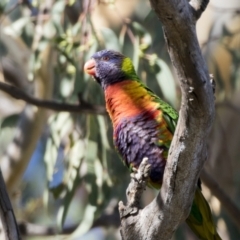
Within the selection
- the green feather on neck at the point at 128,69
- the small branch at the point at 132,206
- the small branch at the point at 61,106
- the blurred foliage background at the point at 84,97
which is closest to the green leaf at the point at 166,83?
the blurred foliage background at the point at 84,97

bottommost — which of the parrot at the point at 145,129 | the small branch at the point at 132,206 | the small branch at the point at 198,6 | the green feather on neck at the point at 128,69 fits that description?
the parrot at the point at 145,129

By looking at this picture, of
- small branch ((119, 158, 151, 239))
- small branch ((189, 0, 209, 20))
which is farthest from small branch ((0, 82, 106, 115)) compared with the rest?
small branch ((189, 0, 209, 20))

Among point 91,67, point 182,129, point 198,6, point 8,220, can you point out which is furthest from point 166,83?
Result: point 198,6

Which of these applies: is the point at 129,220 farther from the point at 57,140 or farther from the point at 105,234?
the point at 105,234

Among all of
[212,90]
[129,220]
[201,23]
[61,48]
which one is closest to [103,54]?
[61,48]

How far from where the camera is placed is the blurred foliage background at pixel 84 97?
2666 millimetres

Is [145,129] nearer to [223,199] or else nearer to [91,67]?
[91,67]

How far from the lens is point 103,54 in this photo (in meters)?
2.30

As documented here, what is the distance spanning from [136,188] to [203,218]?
513mm

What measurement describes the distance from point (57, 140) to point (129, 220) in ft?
4.10

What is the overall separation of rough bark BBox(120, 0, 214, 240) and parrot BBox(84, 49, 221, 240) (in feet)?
1.37

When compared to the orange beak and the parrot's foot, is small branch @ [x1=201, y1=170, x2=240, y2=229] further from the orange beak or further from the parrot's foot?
the parrot's foot

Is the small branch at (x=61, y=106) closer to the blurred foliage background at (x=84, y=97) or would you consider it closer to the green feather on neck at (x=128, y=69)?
the blurred foliage background at (x=84, y=97)

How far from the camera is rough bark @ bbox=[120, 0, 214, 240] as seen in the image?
1173mm
